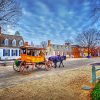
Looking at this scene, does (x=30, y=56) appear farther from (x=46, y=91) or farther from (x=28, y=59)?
(x=46, y=91)

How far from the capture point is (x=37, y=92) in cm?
1304

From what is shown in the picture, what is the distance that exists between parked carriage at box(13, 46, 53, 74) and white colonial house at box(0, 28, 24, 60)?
2685 centimetres

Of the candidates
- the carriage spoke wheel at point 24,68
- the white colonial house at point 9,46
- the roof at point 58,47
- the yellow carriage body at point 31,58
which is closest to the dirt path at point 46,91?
the carriage spoke wheel at point 24,68

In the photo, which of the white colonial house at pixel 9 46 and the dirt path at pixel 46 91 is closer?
the dirt path at pixel 46 91

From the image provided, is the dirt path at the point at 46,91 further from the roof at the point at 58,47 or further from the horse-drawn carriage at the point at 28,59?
the roof at the point at 58,47

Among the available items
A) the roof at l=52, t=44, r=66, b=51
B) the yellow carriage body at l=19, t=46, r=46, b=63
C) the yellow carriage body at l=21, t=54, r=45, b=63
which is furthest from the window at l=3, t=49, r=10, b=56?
the roof at l=52, t=44, r=66, b=51

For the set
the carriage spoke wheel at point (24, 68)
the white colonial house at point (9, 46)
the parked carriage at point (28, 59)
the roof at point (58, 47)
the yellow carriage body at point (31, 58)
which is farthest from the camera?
the roof at point (58, 47)

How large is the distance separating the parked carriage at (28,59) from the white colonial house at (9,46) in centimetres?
2685

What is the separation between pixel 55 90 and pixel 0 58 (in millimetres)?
36463

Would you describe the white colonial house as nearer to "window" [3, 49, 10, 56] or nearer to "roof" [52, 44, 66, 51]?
"window" [3, 49, 10, 56]

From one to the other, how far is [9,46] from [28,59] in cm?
3282

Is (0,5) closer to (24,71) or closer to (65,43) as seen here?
(24,71)

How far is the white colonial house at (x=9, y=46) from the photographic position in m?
51.0

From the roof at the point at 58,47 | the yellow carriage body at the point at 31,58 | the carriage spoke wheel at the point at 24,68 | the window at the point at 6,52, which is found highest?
the roof at the point at 58,47
